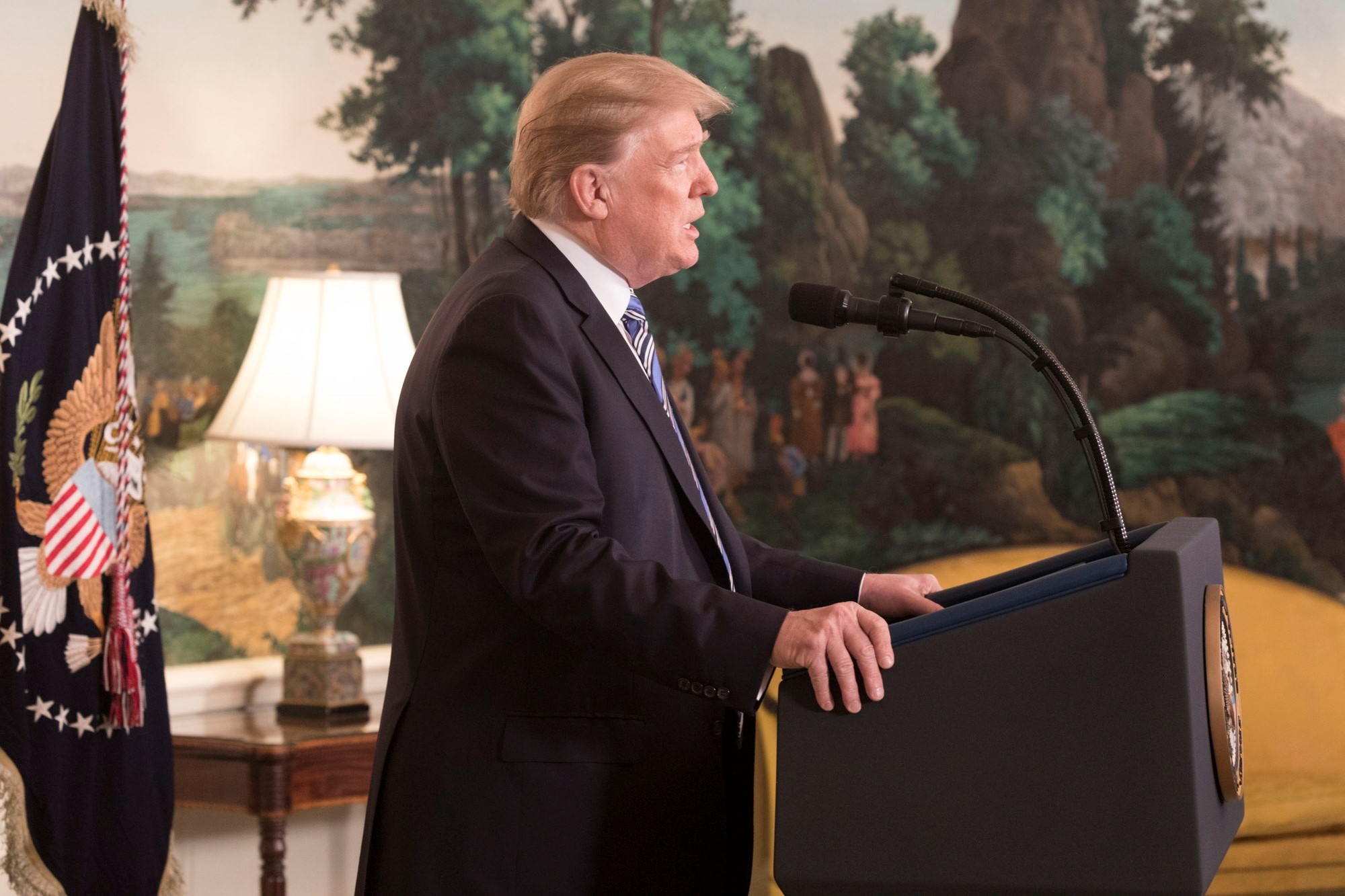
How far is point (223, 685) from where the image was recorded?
12.8 feet

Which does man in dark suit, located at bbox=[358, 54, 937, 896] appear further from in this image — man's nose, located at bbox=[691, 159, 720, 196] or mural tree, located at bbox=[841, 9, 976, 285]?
mural tree, located at bbox=[841, 9, 976, 285]

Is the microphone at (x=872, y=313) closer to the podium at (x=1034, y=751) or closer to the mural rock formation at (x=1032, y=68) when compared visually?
the podium at (x=1034, y=751)

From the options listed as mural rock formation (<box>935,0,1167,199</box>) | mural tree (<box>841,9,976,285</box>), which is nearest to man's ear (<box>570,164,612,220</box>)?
mural tree (<box>841,9,976,285</box>)

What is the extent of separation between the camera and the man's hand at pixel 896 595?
1812 mm

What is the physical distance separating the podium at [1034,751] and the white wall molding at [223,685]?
273 centimetres

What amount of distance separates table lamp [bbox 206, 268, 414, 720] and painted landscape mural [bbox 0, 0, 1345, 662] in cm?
241

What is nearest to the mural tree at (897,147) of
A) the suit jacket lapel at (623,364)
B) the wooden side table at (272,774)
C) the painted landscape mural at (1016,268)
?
the painted landscape mural at (1016,268)

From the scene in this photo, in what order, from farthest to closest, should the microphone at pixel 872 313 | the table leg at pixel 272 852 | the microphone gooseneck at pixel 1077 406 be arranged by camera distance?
the table leg at pixel 272 852 → the microphone at pixel 872 313 → the microphone gooseneck at pixel 1077 406

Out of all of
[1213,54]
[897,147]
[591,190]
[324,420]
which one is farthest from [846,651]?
[1213,54]

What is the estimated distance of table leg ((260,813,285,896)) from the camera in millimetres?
3260

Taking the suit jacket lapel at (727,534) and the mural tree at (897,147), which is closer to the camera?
the suit jacket lapel at (727,534)

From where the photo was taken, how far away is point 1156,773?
3.93 feet

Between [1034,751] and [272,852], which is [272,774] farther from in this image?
[1034,751]

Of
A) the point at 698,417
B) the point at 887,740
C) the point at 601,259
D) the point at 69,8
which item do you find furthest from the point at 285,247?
the point at 887,740
